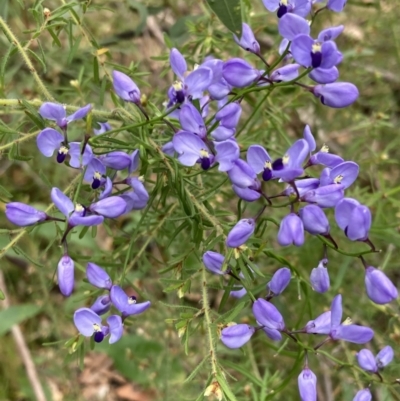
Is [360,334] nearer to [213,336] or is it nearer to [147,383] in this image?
[213,336]

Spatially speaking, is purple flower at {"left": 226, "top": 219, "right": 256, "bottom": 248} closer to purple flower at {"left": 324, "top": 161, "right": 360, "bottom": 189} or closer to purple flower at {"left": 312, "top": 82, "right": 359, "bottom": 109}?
purple flower at {"left": 324, "top": 161, "right": 360, "bottom": 189}

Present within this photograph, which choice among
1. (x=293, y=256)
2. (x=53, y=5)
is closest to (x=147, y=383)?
(x=293, y=256)

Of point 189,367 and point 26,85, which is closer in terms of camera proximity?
point 26,85

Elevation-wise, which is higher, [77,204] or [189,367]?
[77,204]

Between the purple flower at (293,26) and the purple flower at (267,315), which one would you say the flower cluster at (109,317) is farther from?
the purple flower at (293,26)

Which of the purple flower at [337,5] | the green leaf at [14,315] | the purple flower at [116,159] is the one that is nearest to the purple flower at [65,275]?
the purple flower at [116,159]

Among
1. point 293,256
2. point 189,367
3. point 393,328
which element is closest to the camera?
point 393,328
